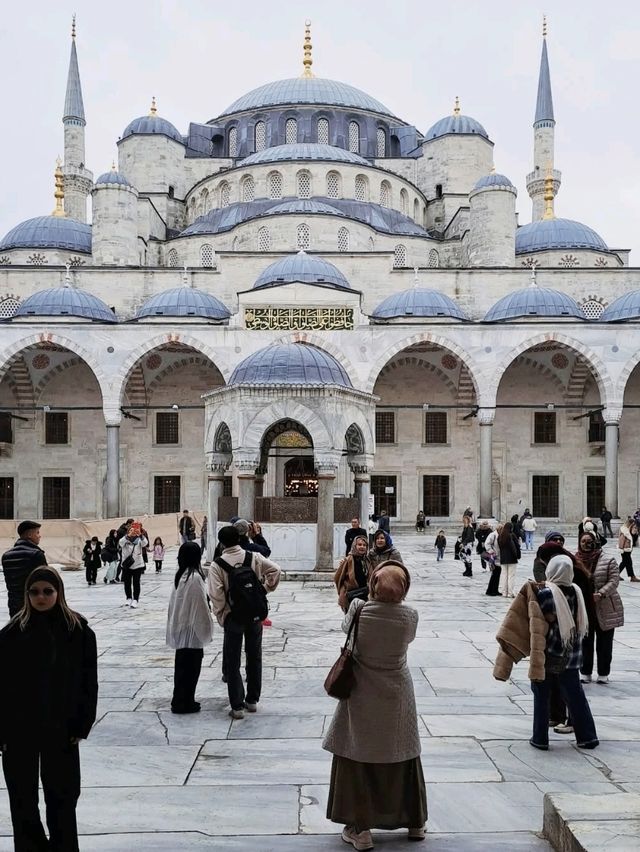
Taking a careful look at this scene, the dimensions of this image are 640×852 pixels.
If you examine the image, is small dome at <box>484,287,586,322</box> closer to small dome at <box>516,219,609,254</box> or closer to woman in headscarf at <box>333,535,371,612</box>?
small dome at <box>516,219,609,254</box>

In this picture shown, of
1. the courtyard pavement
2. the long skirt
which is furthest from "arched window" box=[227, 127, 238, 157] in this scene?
the long skirt

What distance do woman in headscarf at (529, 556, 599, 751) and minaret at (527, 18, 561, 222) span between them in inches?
1209

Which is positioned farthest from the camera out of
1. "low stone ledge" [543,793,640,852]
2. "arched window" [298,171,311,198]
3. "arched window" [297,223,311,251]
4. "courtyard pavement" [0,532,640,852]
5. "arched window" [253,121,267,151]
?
"arched window" [253,121,267,151]

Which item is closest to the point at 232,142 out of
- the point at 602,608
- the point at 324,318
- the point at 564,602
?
the point at 324,318

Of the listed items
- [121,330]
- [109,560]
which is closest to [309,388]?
[109,560]

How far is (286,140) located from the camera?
33844 millimetres

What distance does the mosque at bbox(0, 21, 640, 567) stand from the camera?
907 inches

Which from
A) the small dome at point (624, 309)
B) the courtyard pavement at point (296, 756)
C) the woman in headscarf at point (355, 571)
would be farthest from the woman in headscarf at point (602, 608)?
the small dome at point (624, 309)

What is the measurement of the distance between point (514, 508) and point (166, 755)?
74.9 feet

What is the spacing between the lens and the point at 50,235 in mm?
29375

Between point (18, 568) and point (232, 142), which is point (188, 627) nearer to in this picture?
point (18, 568)

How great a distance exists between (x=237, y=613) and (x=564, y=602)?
1.93 m

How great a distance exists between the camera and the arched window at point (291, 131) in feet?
111

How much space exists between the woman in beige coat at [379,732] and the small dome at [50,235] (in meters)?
28.4
